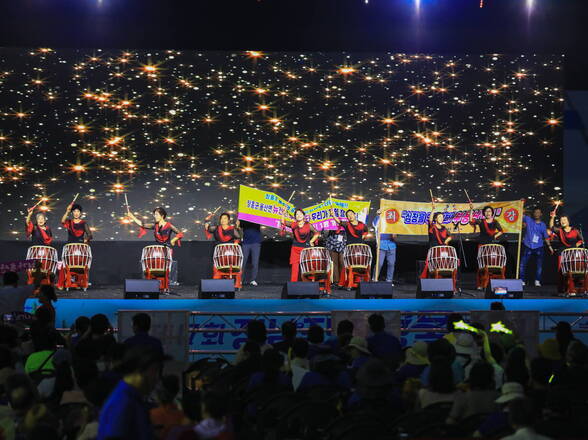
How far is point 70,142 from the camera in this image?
53.2 ft

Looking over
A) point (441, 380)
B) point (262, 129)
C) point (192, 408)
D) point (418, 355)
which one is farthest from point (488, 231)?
point (192, 408)

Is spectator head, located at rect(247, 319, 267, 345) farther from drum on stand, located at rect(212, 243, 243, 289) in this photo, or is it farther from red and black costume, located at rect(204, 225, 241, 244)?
red and black costume, located at rect(204, 225, 241, 244)

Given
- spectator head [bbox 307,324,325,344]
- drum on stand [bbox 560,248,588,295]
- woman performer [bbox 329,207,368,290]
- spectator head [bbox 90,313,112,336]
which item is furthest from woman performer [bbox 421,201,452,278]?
spectator head [bbox 90,313,112,336]

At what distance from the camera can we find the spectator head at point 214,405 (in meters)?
3.58

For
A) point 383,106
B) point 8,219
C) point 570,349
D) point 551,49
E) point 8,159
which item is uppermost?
point 551,49

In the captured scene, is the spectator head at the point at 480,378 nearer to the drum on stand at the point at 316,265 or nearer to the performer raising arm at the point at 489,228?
the drum on stand at the point at 316,265

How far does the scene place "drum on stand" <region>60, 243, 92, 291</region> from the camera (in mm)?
14172

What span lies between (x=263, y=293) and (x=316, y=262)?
1.03 metres

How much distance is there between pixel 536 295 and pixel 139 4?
346 inches

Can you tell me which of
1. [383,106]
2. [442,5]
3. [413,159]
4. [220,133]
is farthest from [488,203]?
[220,133]

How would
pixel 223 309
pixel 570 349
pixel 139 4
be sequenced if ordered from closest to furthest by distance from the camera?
1. pixel 570 349
2. pixel 223 309
3. pixel 139 4

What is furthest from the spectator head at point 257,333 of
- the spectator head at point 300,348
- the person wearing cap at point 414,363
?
the person wearing cap at point 414,363

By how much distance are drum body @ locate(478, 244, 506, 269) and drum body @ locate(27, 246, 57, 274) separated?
7.32 m

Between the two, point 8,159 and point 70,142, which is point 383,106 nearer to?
point 70,142
